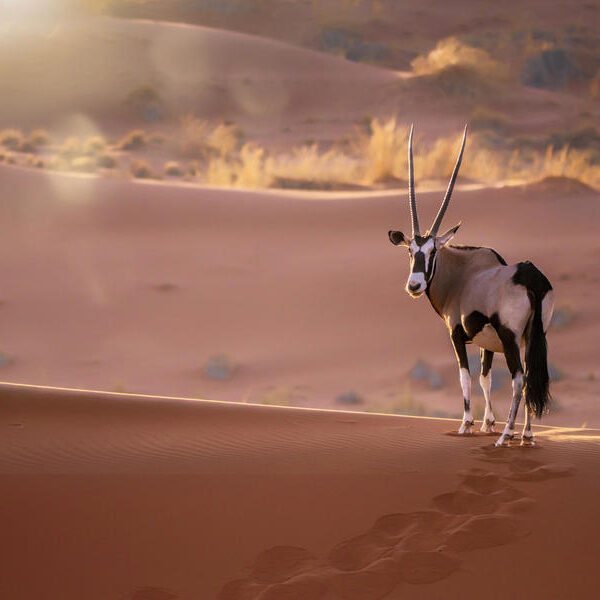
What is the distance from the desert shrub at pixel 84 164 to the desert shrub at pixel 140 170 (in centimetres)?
106

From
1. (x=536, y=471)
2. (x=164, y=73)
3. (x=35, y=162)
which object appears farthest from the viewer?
(x=164, y=73)

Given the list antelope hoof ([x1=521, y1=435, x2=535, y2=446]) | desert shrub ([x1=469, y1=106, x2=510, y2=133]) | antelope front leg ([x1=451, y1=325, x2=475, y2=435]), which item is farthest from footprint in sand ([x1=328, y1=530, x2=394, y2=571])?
desert shrub ([x1=469, y1=106, x2=510, y2=133])

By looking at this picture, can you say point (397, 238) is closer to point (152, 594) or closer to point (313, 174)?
point (152, 594)

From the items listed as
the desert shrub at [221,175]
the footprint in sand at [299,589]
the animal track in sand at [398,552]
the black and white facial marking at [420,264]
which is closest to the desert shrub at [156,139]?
the desert shrub at [221,175]

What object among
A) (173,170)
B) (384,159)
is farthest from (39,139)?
(384,159)

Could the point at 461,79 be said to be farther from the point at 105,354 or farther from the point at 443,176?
the point at 105,354

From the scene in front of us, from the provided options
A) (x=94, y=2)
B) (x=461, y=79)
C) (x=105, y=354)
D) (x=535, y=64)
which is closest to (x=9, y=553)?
(x=105, y=354)

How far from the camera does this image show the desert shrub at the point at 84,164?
2809cm

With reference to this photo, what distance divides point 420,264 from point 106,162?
23588mm

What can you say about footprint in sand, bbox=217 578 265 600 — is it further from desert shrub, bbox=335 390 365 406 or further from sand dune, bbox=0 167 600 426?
desert shrub, bbox=335 390 365 406

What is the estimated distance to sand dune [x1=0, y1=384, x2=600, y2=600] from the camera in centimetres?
446

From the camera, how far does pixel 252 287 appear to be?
59.0 feet

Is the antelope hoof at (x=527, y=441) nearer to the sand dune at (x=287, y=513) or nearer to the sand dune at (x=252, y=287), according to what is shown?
the sand dune at (x=287, y=513)

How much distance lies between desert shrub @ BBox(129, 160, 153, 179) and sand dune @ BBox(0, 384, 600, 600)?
834 inches
